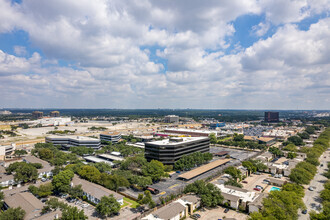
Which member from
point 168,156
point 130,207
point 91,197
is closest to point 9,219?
point 91,197

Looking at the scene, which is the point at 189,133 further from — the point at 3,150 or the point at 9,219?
the point at 9,219

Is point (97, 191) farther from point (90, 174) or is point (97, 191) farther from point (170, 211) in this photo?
point (170, 211)

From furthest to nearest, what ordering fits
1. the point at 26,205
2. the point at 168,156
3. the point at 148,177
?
the point at 168,156 < the point at 148,177 < the point at 26,205

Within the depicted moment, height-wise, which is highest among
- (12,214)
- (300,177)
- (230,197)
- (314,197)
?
(300,177)

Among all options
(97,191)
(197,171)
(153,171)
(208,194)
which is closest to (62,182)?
(97,191)

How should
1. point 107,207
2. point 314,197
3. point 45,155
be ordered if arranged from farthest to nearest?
point 45,155
point 314,197
point 107,207

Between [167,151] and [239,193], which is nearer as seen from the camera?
[239,193]

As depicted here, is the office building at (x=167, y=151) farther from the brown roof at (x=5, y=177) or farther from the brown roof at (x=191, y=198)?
the brown roof at (x=5, y=177)

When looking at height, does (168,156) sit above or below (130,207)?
above
